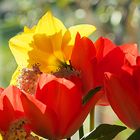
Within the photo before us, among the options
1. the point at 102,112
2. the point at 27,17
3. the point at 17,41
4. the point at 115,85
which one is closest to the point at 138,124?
the point at 115,85

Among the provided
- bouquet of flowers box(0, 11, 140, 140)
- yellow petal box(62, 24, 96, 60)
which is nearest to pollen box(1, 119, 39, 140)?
bouquet of flowers box(0, 11, 140, 140)

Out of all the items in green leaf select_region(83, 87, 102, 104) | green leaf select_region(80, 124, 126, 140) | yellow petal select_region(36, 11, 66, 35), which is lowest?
green leaf select_region(80, 124, 126, 140)

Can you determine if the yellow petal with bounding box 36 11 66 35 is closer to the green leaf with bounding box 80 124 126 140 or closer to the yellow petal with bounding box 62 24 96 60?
the yellow petal with bounding box 62 24 96 60

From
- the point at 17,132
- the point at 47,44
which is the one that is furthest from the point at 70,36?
the point at 17,132

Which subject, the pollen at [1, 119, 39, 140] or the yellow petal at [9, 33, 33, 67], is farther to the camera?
the yellow petal at [9, 33, 33, 67]

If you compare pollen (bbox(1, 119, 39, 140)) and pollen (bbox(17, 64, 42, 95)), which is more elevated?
pollen (bbox(17, 64, 42, 95))

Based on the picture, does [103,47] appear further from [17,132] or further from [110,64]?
[17,132]
